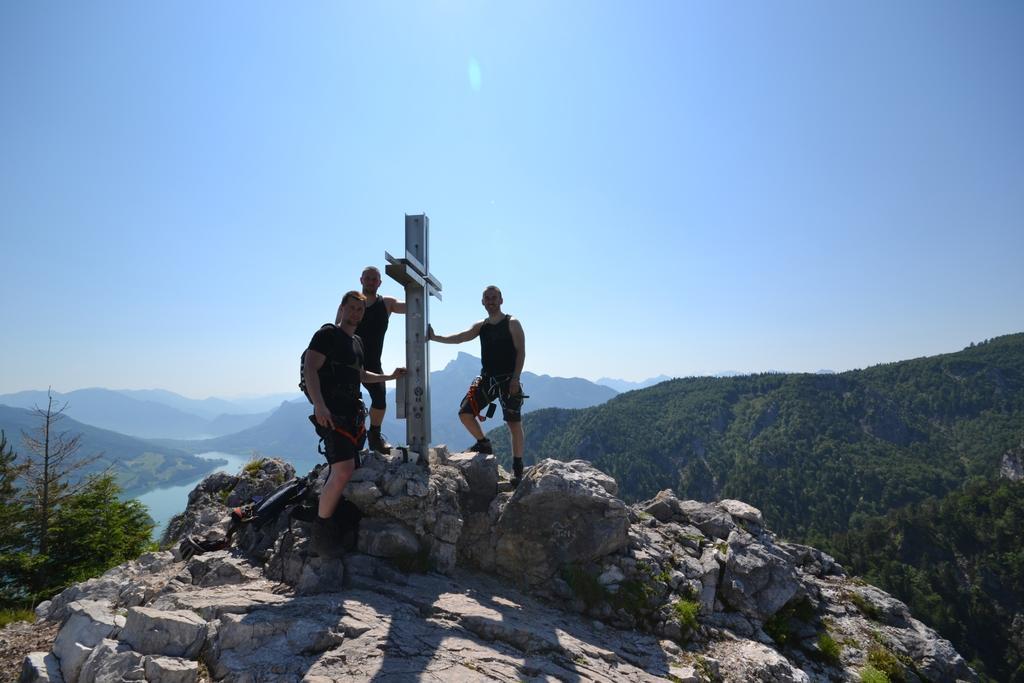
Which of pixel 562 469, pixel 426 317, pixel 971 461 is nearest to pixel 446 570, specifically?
pixel 562 469

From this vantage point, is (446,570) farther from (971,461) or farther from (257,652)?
(971,461)

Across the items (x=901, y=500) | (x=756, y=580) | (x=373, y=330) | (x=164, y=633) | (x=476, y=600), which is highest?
(x=373, y=330)

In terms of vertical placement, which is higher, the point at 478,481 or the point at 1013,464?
the point at 478,481

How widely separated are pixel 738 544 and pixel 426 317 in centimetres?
735

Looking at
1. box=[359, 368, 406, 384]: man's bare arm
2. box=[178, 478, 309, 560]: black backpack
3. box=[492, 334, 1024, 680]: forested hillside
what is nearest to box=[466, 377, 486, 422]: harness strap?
box=[359, 368, 406, 384]: man's bare arm

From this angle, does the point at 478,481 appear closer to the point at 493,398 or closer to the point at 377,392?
the point at 493,398

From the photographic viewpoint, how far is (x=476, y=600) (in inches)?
249

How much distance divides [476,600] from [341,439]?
296cm

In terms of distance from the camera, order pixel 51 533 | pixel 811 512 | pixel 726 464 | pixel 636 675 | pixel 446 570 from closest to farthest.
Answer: pixel 636 675 < pixel 446 570 < pixel 51 533 < pixel 811 512 < pixel 726 464

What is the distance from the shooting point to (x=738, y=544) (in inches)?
340

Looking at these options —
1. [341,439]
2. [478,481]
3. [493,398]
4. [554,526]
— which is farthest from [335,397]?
[554,526]

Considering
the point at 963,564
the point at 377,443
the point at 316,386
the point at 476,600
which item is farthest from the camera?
the point at 963,564

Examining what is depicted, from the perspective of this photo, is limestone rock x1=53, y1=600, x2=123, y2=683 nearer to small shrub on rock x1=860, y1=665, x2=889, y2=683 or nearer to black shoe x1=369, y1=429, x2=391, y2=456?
black shoe x1=369, y1=429, x2=391, y2=456

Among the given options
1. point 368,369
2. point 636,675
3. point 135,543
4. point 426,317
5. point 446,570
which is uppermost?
point 426,317
